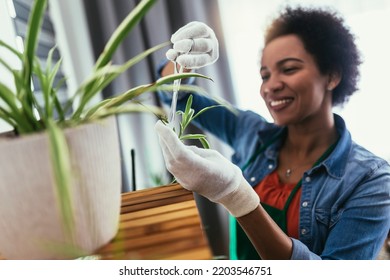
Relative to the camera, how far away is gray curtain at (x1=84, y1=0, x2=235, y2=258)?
2.33 ft

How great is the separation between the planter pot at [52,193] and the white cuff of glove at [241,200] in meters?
0.23

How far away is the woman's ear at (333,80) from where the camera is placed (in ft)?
2.36

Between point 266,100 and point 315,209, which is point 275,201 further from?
point 266,100

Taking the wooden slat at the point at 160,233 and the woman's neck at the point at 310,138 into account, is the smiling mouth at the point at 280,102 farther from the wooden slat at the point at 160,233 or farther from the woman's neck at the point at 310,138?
the wooden slat at the point at 160,233

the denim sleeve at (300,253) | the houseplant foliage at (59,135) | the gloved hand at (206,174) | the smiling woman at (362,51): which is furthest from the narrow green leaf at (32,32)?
the denim sleeve at (300,253)

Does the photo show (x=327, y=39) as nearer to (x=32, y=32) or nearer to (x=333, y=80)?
(x=333, y=80)

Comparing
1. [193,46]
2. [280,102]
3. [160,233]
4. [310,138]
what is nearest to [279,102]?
[280,102]

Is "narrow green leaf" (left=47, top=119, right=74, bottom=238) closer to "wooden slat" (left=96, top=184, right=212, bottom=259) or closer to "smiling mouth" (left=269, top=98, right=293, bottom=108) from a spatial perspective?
"wooden slat" (left=96, top=184, right=212, bottom=259)

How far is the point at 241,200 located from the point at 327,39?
36cm

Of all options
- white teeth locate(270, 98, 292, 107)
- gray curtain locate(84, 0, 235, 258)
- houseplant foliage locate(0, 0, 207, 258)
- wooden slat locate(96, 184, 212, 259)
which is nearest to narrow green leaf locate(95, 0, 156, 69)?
houseplant foliage locate(0, 0, 207, 258)

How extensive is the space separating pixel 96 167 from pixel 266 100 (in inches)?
17.9

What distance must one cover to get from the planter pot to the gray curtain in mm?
318

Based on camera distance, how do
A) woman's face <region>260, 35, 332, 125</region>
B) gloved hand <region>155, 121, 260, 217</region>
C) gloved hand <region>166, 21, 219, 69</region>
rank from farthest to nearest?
woman's face <region>260, 35, 332, 125</region> < gloved hand <region>166, 21, 219, 69</region> < gloved hand <region>155, 121, 260, 217</region>

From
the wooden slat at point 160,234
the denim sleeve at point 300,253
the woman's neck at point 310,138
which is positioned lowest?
the denim sleeve at point 300,253
